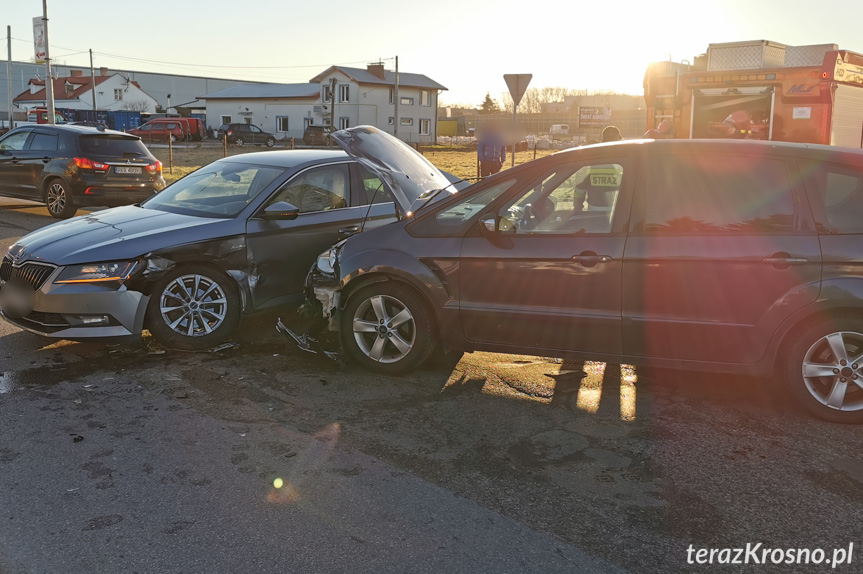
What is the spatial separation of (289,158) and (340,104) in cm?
6417

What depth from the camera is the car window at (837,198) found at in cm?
449

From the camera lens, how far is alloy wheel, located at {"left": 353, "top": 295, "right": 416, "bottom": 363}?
5.41 m

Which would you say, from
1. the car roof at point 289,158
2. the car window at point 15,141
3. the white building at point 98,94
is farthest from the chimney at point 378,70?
the car roof at point 289,158

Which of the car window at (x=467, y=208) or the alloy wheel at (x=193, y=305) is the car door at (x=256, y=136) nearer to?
the alloy wheel at (x=193, y=305)

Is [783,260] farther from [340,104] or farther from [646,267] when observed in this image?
[340,104]

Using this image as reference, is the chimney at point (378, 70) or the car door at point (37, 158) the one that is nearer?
the car door at point (37, 158)

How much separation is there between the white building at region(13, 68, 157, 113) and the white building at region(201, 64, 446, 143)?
13.7 meters

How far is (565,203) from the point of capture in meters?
5.09

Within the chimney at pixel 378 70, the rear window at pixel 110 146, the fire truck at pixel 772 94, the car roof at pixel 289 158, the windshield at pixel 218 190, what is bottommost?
the windshield at pixel 218 190

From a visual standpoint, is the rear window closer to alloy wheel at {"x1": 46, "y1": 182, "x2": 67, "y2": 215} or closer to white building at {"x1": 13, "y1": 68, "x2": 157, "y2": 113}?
alloy wheel at {"x1": 46, "y1": 182, "x2": 67, "y2": 215}

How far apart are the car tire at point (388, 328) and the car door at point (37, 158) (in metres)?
10.1

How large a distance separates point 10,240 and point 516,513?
32.5 feet

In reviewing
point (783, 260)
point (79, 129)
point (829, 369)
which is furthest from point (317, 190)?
point (79, 129)

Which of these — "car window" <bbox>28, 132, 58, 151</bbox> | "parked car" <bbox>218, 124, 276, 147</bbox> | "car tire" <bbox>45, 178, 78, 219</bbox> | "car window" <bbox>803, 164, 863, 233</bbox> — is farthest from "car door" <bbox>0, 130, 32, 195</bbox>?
"parked car" <bbox>218, 124, 276, 147</bbox>
